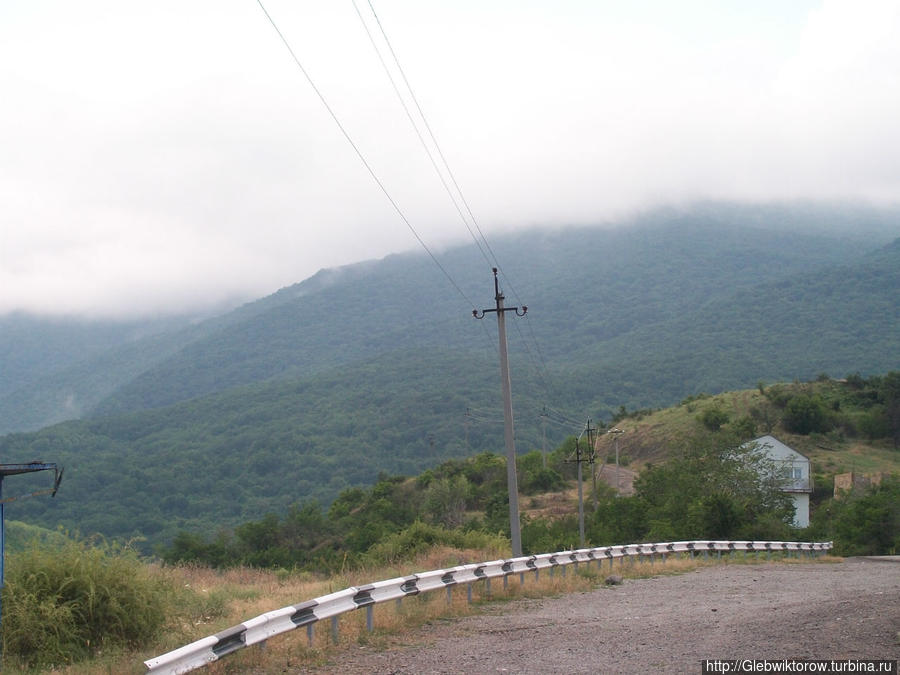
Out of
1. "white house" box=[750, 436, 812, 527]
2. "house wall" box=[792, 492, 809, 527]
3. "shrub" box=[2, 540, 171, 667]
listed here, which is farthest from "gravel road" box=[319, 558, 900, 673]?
"house wall" box=[792, 492, 809, 527]

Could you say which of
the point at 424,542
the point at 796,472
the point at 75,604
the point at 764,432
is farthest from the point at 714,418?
the point at 75,604

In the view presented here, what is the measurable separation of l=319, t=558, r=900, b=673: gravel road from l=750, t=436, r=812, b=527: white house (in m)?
53.1

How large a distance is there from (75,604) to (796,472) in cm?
6586

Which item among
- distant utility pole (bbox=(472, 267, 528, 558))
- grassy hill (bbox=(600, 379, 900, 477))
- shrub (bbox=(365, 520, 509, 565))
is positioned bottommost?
grassy hill (bbox=(600, 379, 900, 477))

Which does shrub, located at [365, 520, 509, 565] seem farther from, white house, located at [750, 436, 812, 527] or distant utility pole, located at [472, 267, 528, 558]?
white house, located at [750, 436, 812, 527]

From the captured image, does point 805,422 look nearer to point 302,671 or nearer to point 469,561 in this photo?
point 469,561

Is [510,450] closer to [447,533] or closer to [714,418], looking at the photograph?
[447,533]

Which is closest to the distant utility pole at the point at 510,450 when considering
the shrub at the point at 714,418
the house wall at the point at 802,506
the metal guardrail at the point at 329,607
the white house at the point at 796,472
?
the metal guardrail at the point at 329,607

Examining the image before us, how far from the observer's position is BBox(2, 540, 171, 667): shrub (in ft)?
36.8

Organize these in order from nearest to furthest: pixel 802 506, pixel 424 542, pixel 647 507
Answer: pixel 424 542 < pixel 647 507 < pixel 802 506

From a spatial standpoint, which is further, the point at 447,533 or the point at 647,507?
the point at 647,507

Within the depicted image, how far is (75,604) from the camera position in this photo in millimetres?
11641

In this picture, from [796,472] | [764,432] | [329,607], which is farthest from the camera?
[764,432]

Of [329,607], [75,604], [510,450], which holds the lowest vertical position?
[510,450]
